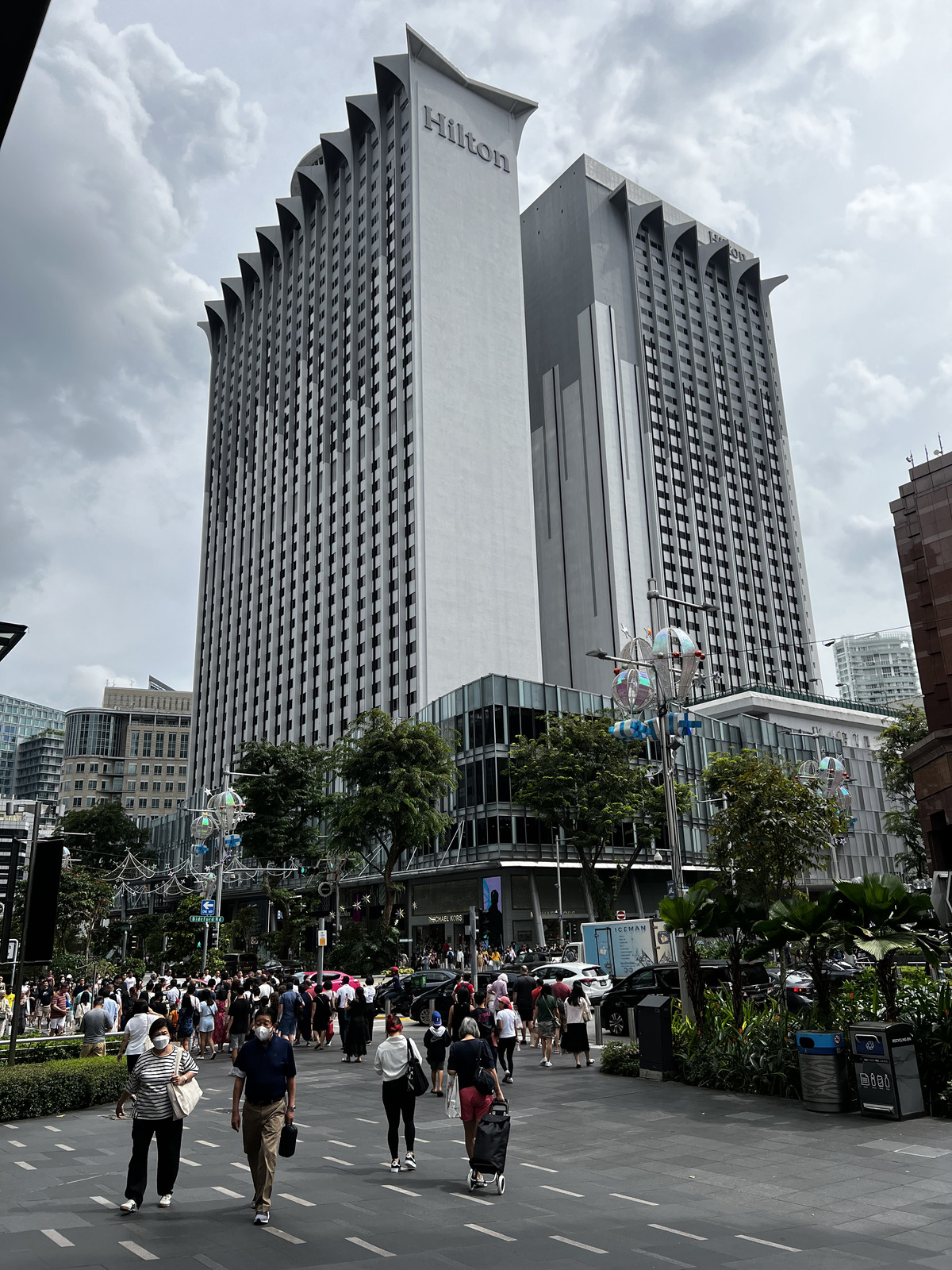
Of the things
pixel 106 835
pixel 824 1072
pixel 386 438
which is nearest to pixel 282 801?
pixel 824 1072

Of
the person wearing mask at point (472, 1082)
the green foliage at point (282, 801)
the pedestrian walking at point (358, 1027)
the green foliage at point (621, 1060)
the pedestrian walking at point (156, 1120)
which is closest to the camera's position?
the pedestrian walking at point (156, 1120)

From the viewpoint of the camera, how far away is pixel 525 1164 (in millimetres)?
11922

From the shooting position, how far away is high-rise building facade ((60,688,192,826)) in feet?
547

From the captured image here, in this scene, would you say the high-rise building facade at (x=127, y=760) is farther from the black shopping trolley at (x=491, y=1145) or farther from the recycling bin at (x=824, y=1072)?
the black shopping trolley at (x=491, y=1145)

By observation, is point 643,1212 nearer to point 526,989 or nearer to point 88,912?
point 526,989

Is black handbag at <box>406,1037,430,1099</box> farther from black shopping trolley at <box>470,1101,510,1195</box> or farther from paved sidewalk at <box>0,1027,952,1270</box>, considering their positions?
black shopping trolley at <box>470,1101,510,1195</box>

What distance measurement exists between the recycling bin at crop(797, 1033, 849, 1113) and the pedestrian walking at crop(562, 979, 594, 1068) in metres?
6.95

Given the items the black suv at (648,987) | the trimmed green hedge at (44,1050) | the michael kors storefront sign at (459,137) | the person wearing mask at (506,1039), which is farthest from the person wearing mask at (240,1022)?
the michael kors storefront sign at (459,137)

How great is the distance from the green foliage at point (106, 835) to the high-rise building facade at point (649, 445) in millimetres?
50308

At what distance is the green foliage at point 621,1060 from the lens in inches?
742

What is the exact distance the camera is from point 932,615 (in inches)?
933

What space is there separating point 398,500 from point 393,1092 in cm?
7579

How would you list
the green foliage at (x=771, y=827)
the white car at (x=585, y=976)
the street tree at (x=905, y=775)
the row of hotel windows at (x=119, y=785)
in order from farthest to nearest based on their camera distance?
the row of hotel windows at (x=119, y=785) < the street tree at (x=905, y=775) < the green foliage at (x=771, y=827) < the white car at (x=585, y=976)

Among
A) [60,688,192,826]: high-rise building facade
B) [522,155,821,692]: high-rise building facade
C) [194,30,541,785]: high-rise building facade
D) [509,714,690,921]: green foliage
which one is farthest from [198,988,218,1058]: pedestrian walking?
[60,688,192,826]: high-rise building facade
